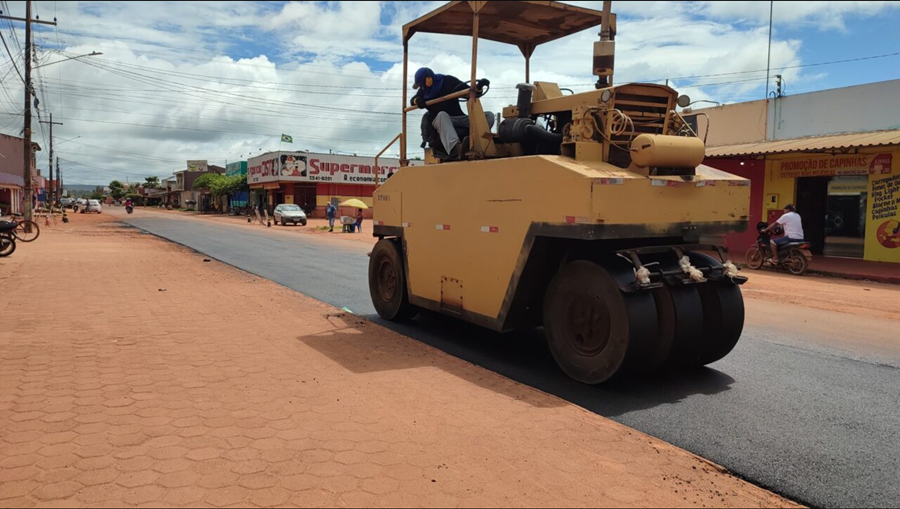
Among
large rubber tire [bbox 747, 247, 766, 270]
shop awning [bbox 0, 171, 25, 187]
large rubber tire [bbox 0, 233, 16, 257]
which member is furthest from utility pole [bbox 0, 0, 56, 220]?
large rubber tire [bbox 747, 247, 766, 270]

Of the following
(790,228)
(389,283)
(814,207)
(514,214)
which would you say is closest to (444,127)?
(514,214)

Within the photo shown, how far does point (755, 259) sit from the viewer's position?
1516 centimetres

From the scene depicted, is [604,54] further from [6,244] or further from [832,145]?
[6,244]

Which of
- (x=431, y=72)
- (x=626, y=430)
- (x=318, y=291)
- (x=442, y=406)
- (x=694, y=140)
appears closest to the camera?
(x=626, y=430)

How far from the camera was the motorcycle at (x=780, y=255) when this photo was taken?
555 inches

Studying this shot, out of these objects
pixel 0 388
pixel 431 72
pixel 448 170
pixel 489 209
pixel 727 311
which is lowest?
pixel 0 388

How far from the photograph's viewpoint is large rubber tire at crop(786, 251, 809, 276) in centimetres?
1402

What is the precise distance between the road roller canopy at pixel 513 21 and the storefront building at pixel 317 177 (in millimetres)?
42576

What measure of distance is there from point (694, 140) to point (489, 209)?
1896mm

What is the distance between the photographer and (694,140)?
205 inches

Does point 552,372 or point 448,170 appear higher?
point 448,170

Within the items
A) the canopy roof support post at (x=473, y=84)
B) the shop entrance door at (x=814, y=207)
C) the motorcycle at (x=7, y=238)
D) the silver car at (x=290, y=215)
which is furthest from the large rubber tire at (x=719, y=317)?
the silver car at (x=290, y=215)

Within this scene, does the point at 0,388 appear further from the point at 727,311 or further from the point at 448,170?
the point at 727,311

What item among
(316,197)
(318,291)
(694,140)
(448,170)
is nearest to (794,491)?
(694,140)
